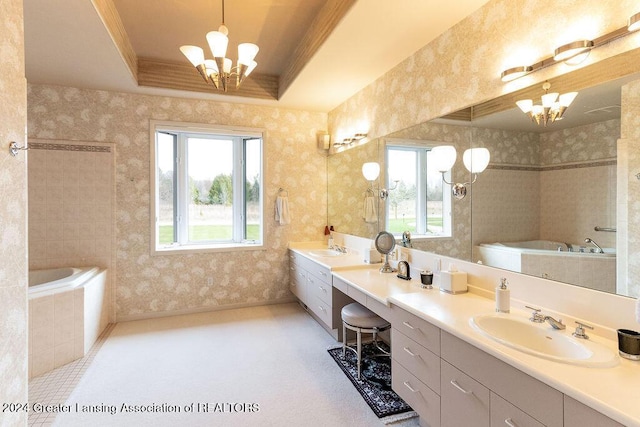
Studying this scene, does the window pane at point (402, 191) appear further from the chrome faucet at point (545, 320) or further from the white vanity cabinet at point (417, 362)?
the chrome faucet at point (545, 320)

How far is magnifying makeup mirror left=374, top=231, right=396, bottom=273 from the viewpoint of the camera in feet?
9.09

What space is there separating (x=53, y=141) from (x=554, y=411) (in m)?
4.48

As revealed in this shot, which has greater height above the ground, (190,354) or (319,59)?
(319,59)

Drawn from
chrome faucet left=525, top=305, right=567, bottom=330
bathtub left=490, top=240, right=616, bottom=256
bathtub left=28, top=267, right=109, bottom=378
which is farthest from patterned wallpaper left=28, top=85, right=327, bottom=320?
chrome faucet left=525, top=305, right=567, bottom=330

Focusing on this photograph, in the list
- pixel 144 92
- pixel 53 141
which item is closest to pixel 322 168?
pixel 144 92

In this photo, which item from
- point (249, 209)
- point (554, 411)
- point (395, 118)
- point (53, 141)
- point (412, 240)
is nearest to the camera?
point (554, 411)

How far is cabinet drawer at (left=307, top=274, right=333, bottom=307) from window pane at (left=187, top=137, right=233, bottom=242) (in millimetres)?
1496

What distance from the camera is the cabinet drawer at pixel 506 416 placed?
113 cm

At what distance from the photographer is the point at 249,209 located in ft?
14.1

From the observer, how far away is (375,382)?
2.37 m

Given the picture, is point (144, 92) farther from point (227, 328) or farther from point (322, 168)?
point (227, 328)

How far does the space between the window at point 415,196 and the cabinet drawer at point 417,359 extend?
2.93 feet

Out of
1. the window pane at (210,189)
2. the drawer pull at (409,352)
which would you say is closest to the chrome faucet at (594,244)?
the drawer pull at (409,352)

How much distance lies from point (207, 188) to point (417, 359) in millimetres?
3382
